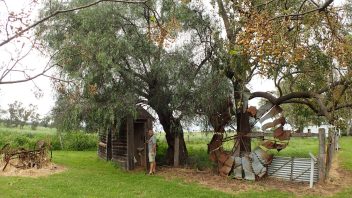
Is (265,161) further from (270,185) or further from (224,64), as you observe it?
(224,64)

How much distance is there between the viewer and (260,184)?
17094mm

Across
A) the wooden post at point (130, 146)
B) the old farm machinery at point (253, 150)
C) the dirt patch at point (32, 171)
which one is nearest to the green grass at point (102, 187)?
the dirt patch at point (32, 171)

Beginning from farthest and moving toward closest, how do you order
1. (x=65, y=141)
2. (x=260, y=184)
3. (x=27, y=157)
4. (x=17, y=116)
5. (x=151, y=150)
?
1. (x=17, y=116)
2. (x=65, y=141)
3. (x=27, y=157)
4. (x=151, y=150)
5. (x=260, y=184)

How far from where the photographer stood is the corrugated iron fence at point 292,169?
56.0 ft

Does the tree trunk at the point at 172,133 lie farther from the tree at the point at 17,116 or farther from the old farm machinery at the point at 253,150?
the tree at the point at 17,116

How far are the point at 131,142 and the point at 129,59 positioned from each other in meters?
4.39

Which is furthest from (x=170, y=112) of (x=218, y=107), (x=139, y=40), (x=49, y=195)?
(x=49, y=195)

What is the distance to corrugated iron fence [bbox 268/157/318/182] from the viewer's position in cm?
1706

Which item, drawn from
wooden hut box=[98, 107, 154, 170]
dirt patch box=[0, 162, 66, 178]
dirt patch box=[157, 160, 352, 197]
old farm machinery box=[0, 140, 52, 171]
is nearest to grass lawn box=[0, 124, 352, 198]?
dirt patch box=[157, 160, 352, 197]

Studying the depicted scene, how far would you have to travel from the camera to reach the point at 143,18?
62.1ft

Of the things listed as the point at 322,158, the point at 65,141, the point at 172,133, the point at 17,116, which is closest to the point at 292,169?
the point at 322,158

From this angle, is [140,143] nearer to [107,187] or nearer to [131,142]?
[131,142]

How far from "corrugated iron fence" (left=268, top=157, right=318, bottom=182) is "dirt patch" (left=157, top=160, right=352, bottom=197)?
0.95 feet

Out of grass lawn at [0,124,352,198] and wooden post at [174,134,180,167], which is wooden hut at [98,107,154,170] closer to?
grass lawn at [0,124,352,198]
